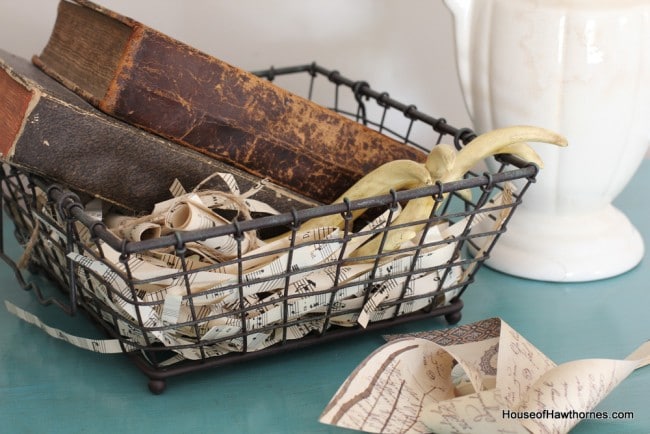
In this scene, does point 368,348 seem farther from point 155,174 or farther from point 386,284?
point 155,174

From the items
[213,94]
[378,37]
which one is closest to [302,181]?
[213,94]

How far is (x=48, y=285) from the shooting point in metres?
0.64

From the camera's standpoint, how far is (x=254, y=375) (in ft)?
1.71

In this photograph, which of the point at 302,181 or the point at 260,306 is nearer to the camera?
the point at 260,306

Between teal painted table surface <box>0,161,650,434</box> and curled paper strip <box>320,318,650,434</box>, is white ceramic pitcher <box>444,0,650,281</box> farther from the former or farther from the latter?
curled paper strip <box>320,318,650,434</box>

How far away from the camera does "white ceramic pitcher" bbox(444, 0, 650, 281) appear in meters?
0.59

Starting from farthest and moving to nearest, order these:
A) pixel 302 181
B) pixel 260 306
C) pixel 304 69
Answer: pixel 304 69
pixel 302 181
pixel 260 306

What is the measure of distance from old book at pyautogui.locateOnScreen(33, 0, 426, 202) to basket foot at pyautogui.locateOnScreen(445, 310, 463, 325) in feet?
0.37

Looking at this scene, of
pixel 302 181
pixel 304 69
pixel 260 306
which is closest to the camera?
pixel 260 306

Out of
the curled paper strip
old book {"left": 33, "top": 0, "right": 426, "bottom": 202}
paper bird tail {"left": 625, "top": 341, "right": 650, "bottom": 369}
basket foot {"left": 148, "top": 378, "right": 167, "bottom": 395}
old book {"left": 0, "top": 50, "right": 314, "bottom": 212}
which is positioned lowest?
basket foot {"left": 148, "top": 378, "right": 167, "bottom": 395}

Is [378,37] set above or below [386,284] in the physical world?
above

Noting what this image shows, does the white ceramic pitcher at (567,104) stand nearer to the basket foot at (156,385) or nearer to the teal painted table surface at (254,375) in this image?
the teal painted table surface at (254,375)

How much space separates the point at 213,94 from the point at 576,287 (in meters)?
0.31

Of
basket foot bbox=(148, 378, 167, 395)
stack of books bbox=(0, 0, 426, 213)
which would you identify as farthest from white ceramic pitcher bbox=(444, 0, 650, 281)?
basket foot bbox=(148, 378, 167, 395)
